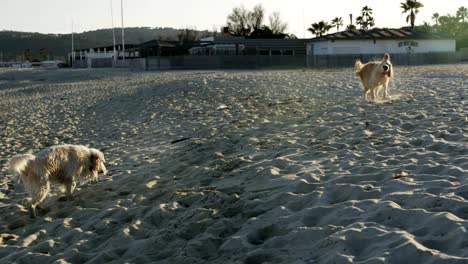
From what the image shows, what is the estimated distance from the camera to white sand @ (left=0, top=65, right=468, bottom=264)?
461 centimetres

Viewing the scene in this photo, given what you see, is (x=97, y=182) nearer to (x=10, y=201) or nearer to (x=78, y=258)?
(x=10, y=201)

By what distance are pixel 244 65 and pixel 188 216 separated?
46655 mm

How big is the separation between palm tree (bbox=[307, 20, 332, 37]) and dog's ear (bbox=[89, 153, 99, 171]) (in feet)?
243

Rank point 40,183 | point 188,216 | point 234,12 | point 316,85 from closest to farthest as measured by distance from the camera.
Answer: point 188,216, point 40,183, point 316,85, point 234,12

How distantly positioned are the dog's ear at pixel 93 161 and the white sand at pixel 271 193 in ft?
1.15

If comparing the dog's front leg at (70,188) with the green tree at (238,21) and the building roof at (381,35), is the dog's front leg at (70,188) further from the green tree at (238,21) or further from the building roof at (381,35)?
the green tree at (238,21)

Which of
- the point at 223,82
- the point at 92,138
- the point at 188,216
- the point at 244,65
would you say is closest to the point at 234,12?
the point at 244,65

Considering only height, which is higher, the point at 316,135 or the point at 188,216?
the point at 316,135

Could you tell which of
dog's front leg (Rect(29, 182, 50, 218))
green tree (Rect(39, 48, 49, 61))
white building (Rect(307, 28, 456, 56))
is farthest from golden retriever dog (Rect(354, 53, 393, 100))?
green tree (Rect(39, 48, 49, 61))

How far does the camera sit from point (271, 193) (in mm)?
6203

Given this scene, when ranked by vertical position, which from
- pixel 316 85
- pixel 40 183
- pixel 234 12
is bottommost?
pixel 40 183

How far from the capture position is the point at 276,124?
11344mm

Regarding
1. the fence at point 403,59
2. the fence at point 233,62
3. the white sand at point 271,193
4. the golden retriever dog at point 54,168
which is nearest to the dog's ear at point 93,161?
the golden retriever dog at point 54,168

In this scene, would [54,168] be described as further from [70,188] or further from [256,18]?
[256,18]
